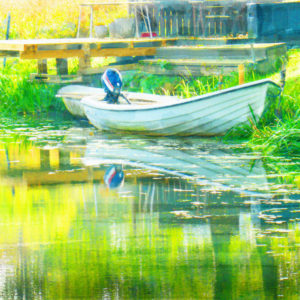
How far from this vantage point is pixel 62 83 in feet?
58.1

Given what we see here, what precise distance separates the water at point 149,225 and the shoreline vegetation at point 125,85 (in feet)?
1.99

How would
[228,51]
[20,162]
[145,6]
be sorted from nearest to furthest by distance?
[20,162]
[228,51]
[145,6]

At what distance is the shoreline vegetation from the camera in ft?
38.9

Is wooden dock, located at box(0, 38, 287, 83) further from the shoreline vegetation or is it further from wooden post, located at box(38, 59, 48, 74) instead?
the shoreline vegetation

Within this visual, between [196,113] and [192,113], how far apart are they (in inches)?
2.7

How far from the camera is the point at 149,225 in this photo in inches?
286

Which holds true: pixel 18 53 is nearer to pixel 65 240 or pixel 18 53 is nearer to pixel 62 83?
pixel 62 83

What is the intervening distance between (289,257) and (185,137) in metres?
7.41

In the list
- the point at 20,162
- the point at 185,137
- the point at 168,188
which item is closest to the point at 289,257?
the point at 168,188

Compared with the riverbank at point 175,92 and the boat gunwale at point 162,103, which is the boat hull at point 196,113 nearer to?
the boat gunwale at point 162,103

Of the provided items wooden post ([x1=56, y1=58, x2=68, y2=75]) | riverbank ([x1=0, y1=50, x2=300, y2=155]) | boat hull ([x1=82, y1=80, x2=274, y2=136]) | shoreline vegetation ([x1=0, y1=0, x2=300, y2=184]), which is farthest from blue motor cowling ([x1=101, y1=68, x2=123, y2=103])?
wooden post ([x1=56, y1=58, x2=68, y2=75])

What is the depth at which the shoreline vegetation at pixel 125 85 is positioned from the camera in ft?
38.9

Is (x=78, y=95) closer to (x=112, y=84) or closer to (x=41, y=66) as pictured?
(x=112, y=84)

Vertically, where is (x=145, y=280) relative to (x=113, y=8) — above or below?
below
